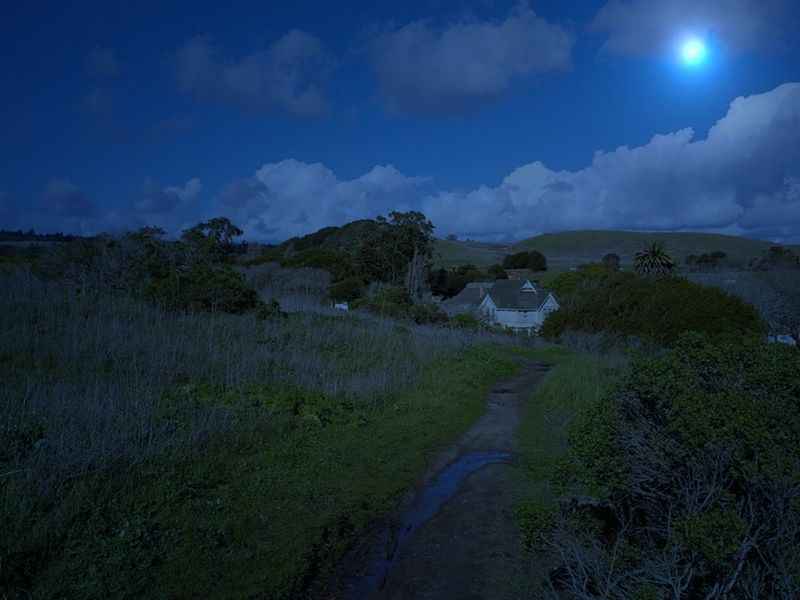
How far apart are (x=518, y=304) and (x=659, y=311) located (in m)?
36.4

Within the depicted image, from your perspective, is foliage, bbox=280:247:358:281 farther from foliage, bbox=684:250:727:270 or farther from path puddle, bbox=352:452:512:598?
foliage, bbox=684:250:727:270

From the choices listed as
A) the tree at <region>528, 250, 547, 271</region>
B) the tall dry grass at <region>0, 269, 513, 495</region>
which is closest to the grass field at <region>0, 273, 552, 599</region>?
the tall dry grass at <region>0, 269, 513, 495</region>

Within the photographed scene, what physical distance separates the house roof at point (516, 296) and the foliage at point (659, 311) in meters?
29.4

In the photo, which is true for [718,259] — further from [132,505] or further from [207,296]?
[132,505]

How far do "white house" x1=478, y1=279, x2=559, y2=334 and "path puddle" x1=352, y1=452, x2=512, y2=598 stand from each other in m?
47.1

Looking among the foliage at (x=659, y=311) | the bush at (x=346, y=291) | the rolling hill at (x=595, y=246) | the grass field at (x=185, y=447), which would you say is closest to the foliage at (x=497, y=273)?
the rolling hill at (x=595, y=246)

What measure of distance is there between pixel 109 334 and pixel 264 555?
7421 mm

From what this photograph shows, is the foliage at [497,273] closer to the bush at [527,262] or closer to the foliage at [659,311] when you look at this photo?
the bush at [527,262]

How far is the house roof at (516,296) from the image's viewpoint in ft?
186

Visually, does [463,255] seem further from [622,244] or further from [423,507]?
[423,507]

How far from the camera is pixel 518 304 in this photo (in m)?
56.9

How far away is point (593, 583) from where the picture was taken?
13.8 feet

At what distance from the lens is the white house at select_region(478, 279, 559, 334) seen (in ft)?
184

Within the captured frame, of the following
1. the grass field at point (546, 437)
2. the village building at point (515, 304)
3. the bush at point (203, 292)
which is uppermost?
the bush at point (203, 292)
